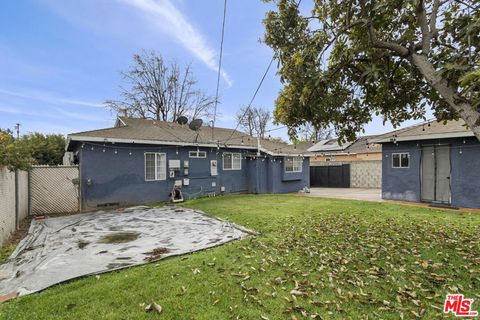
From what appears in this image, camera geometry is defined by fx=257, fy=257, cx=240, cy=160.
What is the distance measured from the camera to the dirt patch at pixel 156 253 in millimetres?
4588

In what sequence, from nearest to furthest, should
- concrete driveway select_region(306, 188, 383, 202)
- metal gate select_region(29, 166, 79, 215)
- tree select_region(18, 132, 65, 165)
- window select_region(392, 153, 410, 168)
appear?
metal gate select_region(29, 166, 79, 215)
window select_region(392, 153, 410, 168)
concrete driveway select_region(306, 188, 383, 202)
tree select_region(18, 132, 65, 165)

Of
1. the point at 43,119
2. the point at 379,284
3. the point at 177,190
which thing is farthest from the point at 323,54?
the point at 43,119

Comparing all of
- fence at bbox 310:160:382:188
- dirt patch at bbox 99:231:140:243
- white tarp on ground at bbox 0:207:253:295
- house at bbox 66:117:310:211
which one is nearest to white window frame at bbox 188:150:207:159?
house at bbox 66:117:310:211

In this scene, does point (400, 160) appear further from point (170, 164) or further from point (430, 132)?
point (170, 164)

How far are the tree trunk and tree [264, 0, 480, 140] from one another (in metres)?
0.02

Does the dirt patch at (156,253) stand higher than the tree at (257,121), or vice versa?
the tree at (257,121)

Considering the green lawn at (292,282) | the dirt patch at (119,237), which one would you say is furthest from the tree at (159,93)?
the green lawn at (292,282)

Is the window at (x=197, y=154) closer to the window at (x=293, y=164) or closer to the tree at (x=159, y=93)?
the window at (x=293, y=164)

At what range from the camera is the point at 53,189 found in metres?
9.97

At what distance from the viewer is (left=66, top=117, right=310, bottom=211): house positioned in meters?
10.4

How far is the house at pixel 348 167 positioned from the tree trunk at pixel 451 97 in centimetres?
1440

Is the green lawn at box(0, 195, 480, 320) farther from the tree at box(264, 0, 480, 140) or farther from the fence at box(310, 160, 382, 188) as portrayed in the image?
the fence at box(310, 160, 382, 188)

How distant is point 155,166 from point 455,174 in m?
12.4

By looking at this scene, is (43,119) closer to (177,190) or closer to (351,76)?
(177,190)
